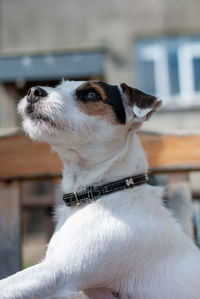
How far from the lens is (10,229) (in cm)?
312

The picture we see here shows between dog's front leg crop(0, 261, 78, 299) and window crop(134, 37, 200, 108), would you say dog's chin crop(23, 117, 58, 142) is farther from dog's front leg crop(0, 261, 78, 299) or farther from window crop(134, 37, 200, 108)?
window crop(134, 37, 200, 108)

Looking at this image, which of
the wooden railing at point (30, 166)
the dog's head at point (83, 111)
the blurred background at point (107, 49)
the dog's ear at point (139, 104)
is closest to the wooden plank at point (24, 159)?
the wooden railing at point (30, 166)

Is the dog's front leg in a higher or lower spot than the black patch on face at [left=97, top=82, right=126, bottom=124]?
lower

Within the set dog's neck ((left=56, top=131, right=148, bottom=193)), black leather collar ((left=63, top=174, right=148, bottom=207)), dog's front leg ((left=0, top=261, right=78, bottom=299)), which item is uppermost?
dog's neck ((left=56, top=131, right=148, bottom=193))

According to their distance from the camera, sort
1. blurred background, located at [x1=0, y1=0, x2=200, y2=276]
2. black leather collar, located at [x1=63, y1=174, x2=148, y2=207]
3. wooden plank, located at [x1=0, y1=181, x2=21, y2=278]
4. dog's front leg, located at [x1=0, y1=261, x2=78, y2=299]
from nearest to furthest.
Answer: dog's front leg, located at [x1=0, y1=261, x2=78, y2=299] < black leather collar, located at [x1=63, y1=174, x2=148, y2=207] < wooden plank, located at [x1=0, y1=181, x2=21, y2=278] < blurred background, located at [x1=0, y1=0, x2=200, y2=276]

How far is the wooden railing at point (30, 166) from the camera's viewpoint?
3105mm

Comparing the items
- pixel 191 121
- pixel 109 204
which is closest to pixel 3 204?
pixel 109 204

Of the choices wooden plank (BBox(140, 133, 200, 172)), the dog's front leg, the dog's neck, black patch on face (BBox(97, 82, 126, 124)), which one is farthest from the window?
the dog's front leg

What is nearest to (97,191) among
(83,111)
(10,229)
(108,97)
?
(83,111)

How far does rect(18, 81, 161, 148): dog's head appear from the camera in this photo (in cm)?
240

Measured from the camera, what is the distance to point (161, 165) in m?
3.14

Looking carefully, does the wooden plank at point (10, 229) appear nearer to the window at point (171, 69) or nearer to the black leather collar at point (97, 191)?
the black leather collar at point (97, 191)

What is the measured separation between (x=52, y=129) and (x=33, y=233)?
7320 mm

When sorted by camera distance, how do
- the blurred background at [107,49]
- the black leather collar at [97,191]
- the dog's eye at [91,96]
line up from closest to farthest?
the black leather collar at [97,191] → the dog's eye at [91,96] → the blurred background at [107,49]
